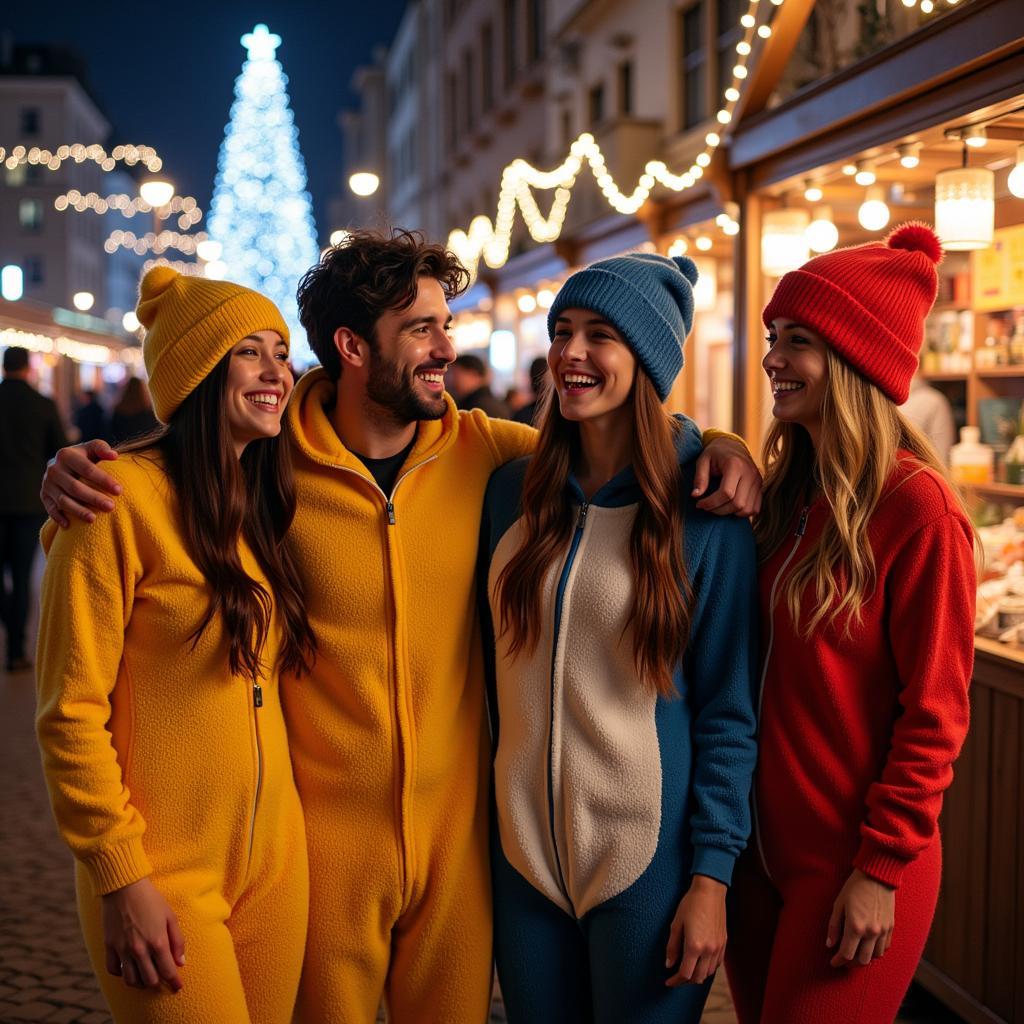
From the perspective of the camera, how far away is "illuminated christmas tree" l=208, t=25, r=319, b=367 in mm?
27688

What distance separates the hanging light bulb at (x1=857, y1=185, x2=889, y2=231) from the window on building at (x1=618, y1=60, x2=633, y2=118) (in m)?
10.0

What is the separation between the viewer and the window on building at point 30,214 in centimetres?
5259

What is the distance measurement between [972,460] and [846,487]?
4968mm

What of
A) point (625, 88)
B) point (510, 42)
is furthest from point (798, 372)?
point (510, 42)

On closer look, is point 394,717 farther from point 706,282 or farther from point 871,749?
point 706,282

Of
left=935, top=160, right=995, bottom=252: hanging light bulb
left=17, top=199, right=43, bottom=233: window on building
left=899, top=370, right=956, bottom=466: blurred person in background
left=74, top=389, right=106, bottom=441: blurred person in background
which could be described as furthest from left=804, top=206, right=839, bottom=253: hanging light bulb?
left=17, top=199, right=43, bottom=233: window on building

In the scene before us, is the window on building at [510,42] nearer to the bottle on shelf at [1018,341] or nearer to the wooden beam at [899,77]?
the bottle on shelf at [1018,341]

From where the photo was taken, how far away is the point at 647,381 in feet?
7.85

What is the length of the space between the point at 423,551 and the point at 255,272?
26811 millimetres

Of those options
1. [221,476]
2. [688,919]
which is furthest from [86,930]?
[688,919]

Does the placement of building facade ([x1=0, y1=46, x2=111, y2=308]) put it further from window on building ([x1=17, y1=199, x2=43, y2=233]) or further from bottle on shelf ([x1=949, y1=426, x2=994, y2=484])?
bottle on shelf ([x1=949, y1=426, x2=994, y2=484])

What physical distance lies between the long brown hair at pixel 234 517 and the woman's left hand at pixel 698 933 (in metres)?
0.91

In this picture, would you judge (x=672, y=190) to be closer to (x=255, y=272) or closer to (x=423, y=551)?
(x=423, y=551)

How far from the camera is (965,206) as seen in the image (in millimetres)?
4848
